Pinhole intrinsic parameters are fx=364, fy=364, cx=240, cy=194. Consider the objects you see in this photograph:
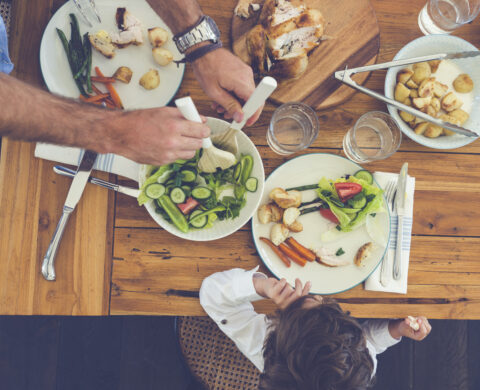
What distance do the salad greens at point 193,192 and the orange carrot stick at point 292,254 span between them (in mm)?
219

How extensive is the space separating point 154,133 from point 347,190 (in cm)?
69

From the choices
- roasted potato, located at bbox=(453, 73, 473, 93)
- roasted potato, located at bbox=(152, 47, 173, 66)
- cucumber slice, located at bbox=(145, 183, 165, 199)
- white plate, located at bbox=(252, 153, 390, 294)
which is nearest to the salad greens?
cucumber slice, located at bbox=(145, 183, 165, 199)

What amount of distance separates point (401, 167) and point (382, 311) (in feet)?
1.83

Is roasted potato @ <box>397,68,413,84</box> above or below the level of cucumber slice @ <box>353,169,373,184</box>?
above

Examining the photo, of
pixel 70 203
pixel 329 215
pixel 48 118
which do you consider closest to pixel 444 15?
pixel 329 215

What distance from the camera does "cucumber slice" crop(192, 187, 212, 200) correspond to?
1234 millimetres

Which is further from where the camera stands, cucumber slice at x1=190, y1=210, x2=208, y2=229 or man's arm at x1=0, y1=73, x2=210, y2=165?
cucumber slice at x1=190, y1=210, x2=208, y2=229

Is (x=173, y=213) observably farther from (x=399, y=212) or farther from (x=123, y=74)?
(x=399, y=212)

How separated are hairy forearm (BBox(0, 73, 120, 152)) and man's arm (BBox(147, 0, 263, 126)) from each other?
339 millimetres

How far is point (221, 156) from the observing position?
115 centimetres

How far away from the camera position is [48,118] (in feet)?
3.20

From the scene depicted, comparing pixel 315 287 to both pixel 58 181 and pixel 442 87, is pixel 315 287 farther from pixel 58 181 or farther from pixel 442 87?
pixel 58 181

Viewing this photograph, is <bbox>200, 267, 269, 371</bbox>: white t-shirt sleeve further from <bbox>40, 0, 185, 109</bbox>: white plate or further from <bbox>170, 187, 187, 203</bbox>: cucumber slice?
<bbox>40, 0, 185, 109</bbox>: white plate

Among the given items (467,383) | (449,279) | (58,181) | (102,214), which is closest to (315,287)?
(449,279)
